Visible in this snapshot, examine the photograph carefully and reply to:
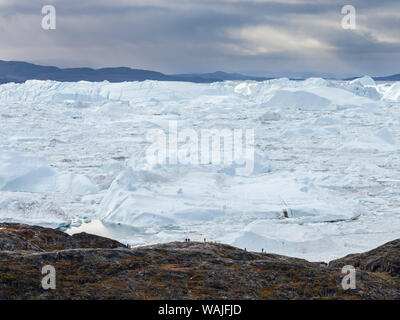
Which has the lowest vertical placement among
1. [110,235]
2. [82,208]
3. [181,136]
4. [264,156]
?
[110,235]

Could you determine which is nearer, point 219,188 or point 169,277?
point 169,277

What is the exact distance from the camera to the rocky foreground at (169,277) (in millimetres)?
4057

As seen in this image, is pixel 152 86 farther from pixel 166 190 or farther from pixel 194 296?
pixel 194 296

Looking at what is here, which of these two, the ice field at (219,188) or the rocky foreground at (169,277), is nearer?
the rocky foreground at (169,277)

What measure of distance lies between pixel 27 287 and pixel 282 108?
46.5 metres

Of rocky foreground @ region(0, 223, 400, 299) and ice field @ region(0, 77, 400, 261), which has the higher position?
ice field @ region(0, 77, 400, 261)

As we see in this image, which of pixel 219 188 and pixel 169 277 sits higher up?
pixel 219 188

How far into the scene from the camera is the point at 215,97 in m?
60.5

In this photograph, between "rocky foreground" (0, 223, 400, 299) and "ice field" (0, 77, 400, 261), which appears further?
"ice field" (0, 77, 400, 261)

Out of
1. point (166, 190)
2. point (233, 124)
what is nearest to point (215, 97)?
point (233, 124)

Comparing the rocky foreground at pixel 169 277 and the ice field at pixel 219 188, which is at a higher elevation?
the ice field at pixel 219 188

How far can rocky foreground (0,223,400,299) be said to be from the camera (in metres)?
4.06

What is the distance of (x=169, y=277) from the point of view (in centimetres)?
440
